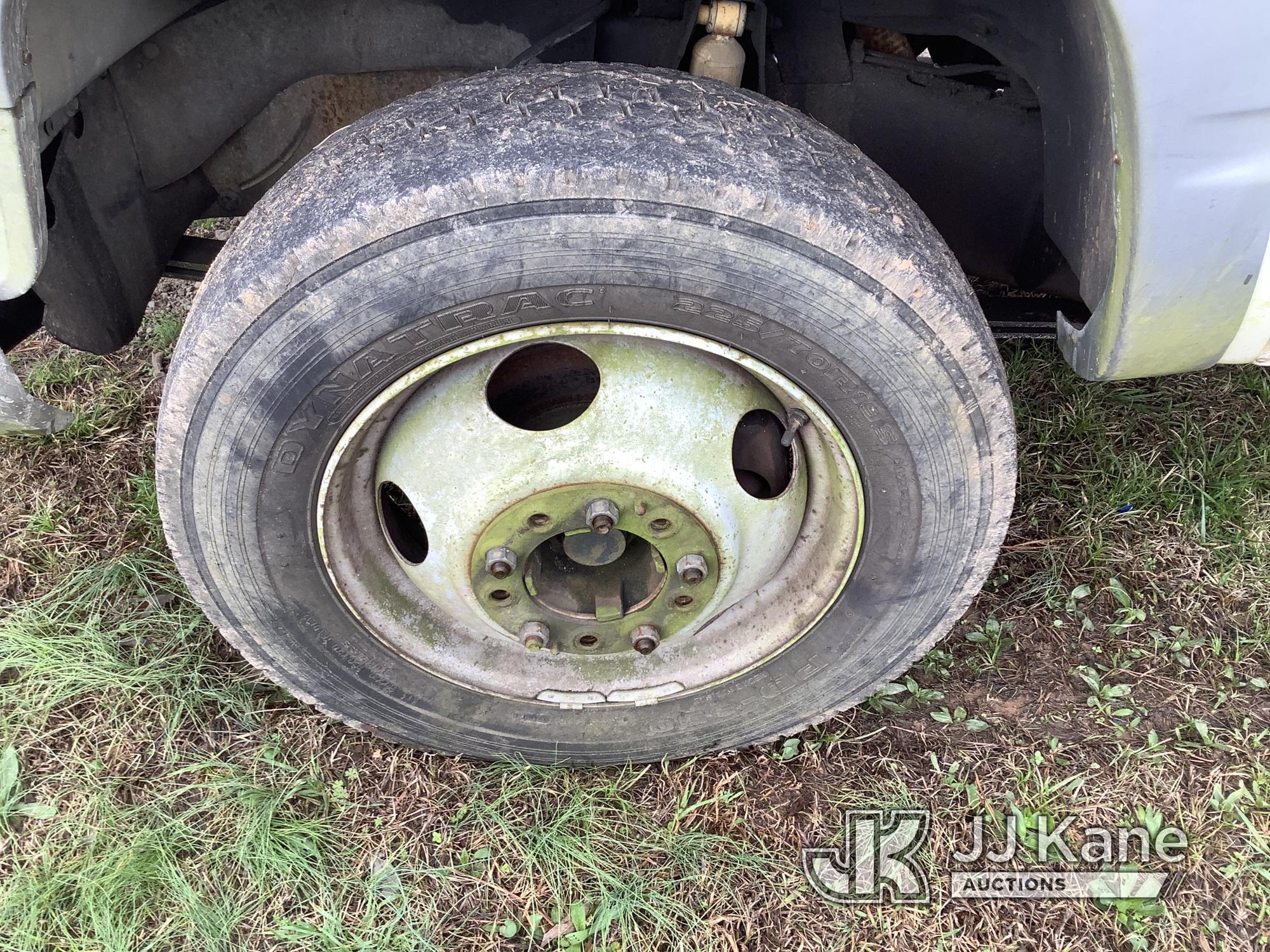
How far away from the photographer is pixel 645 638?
5.78 feet

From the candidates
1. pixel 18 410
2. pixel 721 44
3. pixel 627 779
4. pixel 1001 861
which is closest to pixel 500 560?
pixel 627 779

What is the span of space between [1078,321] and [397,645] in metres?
1.33

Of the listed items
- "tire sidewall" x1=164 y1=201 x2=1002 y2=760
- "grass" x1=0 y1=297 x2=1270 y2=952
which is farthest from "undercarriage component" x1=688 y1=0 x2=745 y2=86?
"grass" x1=0 y1=297 x2=1270 y2=952

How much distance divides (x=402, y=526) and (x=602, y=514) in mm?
478

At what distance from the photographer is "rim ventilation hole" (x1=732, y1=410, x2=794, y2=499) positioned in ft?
5.60

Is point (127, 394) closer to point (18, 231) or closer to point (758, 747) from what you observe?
point (18, 231)

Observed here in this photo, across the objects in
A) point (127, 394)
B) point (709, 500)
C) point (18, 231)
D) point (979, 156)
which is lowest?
point (127, 394)

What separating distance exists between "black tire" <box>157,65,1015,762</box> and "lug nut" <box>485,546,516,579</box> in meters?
0.29

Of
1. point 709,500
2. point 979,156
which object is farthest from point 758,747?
point 979,156

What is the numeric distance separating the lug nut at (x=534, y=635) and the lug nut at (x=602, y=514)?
27cm

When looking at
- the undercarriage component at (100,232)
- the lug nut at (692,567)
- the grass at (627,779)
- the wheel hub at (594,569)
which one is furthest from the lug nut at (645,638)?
the undercarriage component at (100,232)

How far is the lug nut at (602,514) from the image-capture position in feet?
5.25

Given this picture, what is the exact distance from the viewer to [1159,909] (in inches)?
73.3

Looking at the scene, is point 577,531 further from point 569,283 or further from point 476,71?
point 476,71
